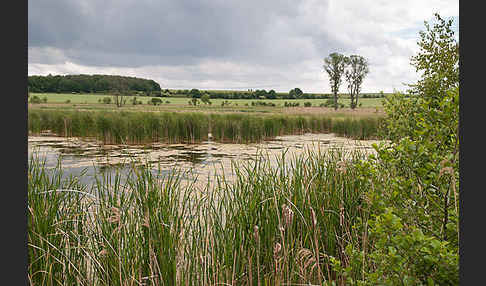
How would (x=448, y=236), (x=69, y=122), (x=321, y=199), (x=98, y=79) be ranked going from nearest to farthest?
(x=448, y=236) → (x=321, y=199) → (x=69, y=122) → (x=98, y=79)

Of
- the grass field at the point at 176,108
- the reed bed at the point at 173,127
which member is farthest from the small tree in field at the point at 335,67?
the reed bed at the point at 173,127

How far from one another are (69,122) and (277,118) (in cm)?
952

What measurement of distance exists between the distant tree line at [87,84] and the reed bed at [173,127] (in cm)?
2942

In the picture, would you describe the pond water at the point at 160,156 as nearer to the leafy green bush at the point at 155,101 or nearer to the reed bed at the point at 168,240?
the reed bed at the point at 168,240

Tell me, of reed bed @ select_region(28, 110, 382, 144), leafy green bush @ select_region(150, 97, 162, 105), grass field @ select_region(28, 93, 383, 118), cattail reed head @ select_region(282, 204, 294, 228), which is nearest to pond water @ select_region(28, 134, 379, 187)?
reed bed @ select_region(28, 110, 382, 144)

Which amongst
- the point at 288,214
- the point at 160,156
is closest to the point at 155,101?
the point at 160,156

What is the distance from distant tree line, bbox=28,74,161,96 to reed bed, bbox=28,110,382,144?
29415 mm

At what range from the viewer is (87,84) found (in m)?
49.7

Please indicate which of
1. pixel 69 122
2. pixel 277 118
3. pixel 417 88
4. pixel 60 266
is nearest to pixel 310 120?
pixel 277 118

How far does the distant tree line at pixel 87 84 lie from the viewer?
145ft

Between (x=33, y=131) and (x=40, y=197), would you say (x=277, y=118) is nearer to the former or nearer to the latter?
(x=33, y=131)

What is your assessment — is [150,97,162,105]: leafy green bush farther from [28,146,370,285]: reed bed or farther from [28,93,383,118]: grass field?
[28,146,370,285]: reed bed

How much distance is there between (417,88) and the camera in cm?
470

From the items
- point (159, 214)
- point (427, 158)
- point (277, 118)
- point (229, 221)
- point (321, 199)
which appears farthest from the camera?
point (277, 118)
